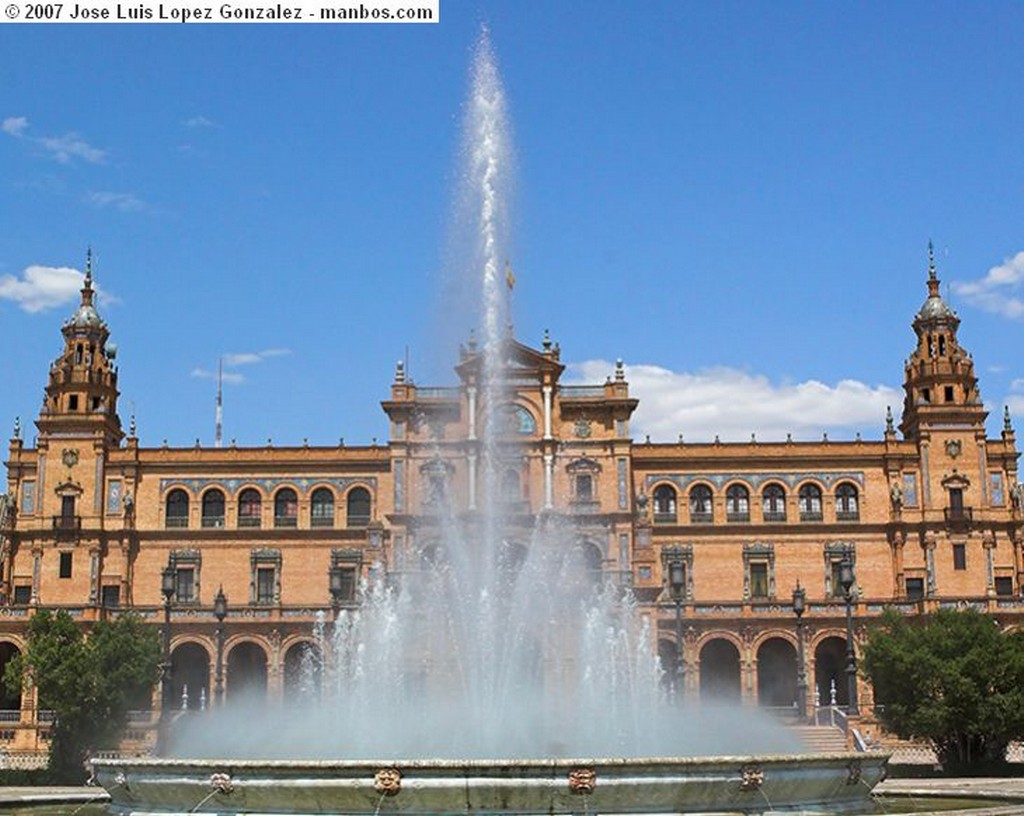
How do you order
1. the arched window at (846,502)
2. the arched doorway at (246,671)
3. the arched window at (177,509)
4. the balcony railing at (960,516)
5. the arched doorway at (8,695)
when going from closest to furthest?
the arched doorway at (8,695) < the arched doorway at (246,671) < the balcony railing at (960,516) < the arched window at (177,509) < the arched window at (846,502)

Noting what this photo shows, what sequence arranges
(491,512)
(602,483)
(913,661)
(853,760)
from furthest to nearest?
(602,483) → (491,512) → (913,661) → (853,760)

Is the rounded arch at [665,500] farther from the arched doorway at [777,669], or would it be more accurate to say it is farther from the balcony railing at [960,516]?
the balcony railing at [960,516]

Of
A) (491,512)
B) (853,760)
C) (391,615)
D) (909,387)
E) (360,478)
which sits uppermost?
(909,387)

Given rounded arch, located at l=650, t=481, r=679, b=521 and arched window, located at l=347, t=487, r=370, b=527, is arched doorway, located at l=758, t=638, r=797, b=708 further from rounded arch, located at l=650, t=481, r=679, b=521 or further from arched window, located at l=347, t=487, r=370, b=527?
arched window, located at l=347, t=487, r=370, b=527

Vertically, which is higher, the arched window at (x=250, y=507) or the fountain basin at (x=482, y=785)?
the arched window at (x=250, y=507)

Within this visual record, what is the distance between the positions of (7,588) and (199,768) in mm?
61197

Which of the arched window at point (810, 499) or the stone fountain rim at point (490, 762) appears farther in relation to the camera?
the arched window at point (810, 499)

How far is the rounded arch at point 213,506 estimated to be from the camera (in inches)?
3036

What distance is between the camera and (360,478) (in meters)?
77.6

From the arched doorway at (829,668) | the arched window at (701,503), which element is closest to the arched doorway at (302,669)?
the arched window at (701,503)

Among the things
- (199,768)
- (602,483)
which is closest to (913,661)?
(602,483)

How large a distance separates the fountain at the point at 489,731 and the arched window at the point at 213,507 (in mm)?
10301

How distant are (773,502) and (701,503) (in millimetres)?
3930

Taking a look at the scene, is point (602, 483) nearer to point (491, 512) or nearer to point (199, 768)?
point (491, 512)
